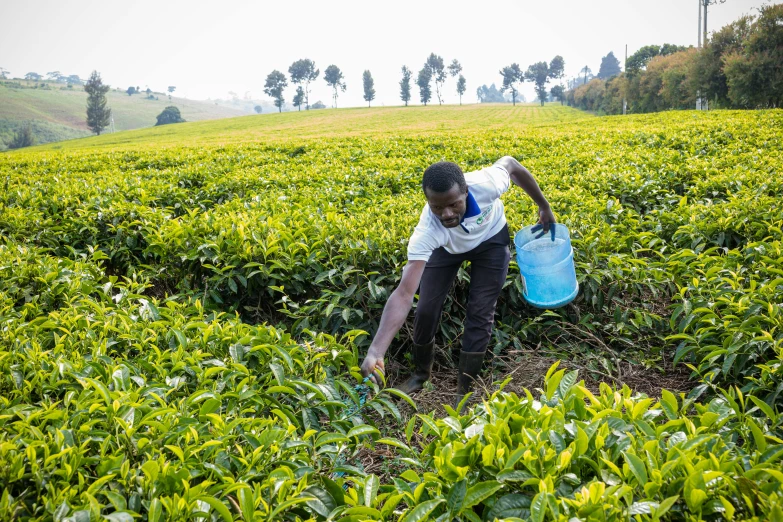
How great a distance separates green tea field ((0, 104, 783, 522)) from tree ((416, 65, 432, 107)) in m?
95.1

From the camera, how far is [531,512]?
1.37 meters

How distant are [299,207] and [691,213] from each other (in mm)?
3698

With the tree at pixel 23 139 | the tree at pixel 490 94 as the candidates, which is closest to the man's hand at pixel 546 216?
the tree at pixel 23 139

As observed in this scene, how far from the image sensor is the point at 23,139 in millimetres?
67562

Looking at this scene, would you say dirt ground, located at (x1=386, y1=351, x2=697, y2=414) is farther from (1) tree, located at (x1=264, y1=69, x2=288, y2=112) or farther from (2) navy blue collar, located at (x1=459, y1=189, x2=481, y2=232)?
(1) tree, located at (x1=264, y1=69, x2=288, y2=112)

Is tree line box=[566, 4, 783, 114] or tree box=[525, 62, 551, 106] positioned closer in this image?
tree line box=[566, 4, 783, 114]

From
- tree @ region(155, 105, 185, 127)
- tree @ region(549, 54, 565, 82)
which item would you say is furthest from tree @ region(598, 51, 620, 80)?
tree @ region(155, 105, 185, 127)

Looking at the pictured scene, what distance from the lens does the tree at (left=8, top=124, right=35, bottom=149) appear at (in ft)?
220

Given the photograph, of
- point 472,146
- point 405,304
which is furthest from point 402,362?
point 472,146

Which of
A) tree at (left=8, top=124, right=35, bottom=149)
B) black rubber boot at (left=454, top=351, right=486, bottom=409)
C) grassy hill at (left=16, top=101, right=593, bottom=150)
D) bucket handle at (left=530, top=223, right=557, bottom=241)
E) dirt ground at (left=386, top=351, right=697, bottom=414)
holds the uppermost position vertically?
tree at (left=8, top=124, right=35, bottom=149)

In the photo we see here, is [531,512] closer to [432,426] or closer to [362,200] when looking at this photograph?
[432,426]

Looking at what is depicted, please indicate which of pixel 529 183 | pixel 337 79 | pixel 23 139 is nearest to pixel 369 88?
pixel 337 79

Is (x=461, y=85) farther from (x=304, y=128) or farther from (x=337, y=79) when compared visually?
(x=304, y=128)

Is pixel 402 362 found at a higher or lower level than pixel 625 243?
lower
